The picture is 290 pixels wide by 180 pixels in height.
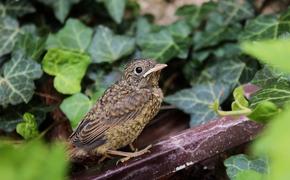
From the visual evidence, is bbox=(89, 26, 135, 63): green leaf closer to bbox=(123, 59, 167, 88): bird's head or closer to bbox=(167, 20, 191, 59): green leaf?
bbox=(167, 20, 191, 59): green leaf

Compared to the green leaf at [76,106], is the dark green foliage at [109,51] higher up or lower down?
higher up

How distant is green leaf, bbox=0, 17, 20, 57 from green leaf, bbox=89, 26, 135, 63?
45cm

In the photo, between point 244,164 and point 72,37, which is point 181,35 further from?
point 244,164

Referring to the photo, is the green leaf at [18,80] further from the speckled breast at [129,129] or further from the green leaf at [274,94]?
the green leaf at [274,94]

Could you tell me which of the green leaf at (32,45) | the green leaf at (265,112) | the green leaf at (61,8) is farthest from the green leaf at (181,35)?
the green leaf at (265,112)

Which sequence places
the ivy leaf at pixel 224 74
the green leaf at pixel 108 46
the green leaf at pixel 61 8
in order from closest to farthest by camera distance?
the ivy leaf at pixel 224 74 < the green leaf at pixel 108 46 < the green leaf at pixel 61 8

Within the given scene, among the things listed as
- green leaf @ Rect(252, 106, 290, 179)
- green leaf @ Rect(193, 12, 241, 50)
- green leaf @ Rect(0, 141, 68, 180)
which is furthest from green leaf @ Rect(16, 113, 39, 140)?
green leaf @ Rect(252, 106, 290, 179)

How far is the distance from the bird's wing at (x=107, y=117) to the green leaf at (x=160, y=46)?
29.5 inches

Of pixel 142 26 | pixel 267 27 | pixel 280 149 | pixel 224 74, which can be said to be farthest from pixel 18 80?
pixel 280 149

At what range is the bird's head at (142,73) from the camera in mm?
2305

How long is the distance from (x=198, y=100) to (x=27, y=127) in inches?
34.4

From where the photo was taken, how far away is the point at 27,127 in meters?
2.58

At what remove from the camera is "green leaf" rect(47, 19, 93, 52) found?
3045mm

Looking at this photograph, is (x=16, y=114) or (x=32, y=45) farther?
(x=32, y=45)
